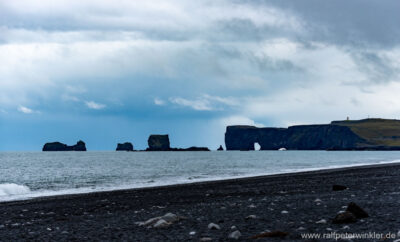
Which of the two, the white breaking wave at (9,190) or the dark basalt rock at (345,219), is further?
the white breaking wave at (9,190)

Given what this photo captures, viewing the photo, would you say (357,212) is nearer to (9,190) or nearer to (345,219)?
(345,219)

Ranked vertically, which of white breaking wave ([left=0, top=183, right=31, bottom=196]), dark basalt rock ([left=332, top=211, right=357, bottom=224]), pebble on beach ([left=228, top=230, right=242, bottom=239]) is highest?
dark basalt rock ([left=332, top=211, right=357, bottom=224])

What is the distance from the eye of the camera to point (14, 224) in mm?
15336

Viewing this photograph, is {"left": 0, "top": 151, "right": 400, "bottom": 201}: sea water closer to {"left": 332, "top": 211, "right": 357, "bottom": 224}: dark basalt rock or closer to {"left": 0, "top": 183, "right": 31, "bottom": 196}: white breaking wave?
{"left": 0, "top": 183, "right": 31, "bottom": 196}: white breaking wave

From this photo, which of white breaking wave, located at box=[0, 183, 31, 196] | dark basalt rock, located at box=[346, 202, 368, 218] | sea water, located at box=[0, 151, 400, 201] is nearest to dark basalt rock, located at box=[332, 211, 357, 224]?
dark basalt rock, located at box=[346, 202, 368, 218]

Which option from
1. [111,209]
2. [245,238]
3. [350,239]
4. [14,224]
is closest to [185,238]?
[245,238]

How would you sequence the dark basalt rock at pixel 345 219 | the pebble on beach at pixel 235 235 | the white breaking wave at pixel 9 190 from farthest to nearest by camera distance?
the white breaking wave at pixel 9 190, the dark basalt rock at pixel 345 219, the pebble on beach at pixel 235 235

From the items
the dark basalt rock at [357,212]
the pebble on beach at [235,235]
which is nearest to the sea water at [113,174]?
the pebble on beach at [235,235]

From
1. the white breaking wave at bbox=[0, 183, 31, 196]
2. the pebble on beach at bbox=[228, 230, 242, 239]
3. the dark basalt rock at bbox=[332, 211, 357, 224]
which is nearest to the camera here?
the pebble on beach at bbox=[228, 230, 242, 239]

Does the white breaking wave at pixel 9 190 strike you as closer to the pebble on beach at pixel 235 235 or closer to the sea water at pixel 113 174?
the sea water at pixel 113 174

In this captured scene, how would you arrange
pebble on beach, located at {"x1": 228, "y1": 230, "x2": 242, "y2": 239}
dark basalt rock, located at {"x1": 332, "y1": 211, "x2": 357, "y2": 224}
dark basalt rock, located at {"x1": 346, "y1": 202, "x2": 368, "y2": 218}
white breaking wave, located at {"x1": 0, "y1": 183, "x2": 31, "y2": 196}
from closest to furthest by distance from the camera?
pebble on beach, located at {"x1": 228, "y1": 230, "x2": 242, "y2": 239} < dark basalt rock, located at {"x1": 332, "y1": 211, "x2": 357, "y2": 224} < dark basalt rock, located at {"x1": 346, "y1": 202, "x2": 368, "y2": 218} < white breaking wave, located at {"x1": 0, "y1": 183, "x2": 31, "y2": 196}

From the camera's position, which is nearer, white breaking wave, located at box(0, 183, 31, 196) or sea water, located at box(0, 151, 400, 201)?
white breaking wave, located at box(0, 183, 31, 196)

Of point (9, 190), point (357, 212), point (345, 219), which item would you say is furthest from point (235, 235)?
point (9, 190)

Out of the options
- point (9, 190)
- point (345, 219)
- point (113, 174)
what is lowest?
point (9, 190)
